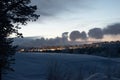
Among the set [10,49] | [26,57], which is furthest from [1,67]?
[26,57]

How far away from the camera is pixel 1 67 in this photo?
74.3ft

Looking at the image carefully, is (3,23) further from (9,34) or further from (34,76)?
(34,76)

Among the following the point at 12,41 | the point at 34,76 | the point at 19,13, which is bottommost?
the point at 34,76

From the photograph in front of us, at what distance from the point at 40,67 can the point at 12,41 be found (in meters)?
15.1

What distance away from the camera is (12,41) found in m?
23.3

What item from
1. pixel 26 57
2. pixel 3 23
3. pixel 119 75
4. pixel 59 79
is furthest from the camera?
pixel 26 57

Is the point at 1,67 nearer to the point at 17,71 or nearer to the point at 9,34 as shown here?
the point at 9,34

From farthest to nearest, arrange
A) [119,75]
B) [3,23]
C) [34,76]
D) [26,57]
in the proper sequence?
[26,57] < [34,76] < [119,75] < [3,23]

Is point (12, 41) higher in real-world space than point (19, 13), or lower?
lower

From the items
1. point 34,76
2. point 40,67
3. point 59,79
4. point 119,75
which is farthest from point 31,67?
point 59,79

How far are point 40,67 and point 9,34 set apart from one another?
15074mm

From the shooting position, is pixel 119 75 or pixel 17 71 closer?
pixel 119 75

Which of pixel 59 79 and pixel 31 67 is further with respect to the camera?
pixel 31 67

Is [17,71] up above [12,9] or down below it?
below
